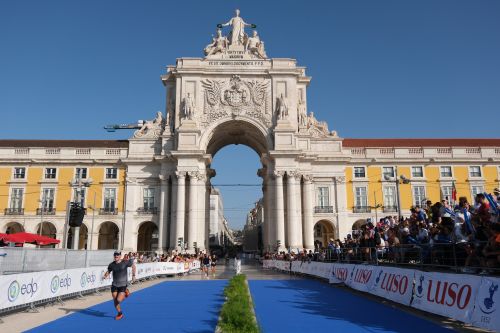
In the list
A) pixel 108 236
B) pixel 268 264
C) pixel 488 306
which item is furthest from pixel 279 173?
pixel 488 306

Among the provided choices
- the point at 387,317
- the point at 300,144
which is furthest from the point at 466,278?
the point at 300,144

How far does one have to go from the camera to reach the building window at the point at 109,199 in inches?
1908

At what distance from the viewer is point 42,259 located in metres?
17.2

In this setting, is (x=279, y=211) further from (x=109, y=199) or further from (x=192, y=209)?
(x=109, y=199)

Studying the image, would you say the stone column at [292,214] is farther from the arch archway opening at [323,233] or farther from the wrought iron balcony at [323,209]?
the arch archway opening at [323,233]

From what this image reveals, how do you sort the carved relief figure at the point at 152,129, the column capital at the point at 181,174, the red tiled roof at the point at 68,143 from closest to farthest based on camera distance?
the column capital at the point at 181,174, the carved relief figure at the point at 152,129, the red tiled roof at the point at 68,143

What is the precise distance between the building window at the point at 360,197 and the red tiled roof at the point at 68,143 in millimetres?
28300

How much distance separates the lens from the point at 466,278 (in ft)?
33.0

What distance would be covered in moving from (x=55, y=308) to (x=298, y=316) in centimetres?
837

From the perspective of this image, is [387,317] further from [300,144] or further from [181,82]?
[181,82]

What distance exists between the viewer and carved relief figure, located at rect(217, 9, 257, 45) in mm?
52062

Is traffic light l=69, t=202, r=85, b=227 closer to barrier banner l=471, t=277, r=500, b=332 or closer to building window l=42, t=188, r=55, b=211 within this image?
barrier banner l=471, t=277, r=500, b=332

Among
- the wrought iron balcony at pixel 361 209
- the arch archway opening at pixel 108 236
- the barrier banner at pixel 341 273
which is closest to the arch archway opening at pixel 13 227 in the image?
the arch archway opening at pixel 108 236

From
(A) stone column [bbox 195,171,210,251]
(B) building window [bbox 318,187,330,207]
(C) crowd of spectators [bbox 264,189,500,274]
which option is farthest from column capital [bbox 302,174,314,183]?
(C) crowd of spectators [bbox 264,189,500,274]
